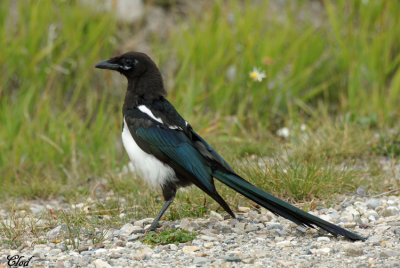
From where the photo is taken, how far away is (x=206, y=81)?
543 cm

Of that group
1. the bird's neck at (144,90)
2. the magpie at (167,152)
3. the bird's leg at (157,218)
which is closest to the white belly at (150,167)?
the magpie at (167,152)

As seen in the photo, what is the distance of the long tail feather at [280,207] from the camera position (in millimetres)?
2797

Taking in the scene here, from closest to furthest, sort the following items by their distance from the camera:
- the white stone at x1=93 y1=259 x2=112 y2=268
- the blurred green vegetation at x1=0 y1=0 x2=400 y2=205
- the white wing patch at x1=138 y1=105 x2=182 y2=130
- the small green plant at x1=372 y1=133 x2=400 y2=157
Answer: the white stone at x1=93 y1=259 x2=112 y2=268
the white wing patch at x1=138 y1=105 x2=182 y2=130
the small green plant at x1=372 y1=133 x2=400 y2=157
the blurred green vegetation at x1=0 y1=0 x2=400 y2=205

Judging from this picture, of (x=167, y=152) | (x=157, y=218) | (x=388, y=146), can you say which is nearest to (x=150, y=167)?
(x=167, y=152)

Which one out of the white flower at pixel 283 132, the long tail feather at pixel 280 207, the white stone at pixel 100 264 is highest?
the white flower at pixel 283 132

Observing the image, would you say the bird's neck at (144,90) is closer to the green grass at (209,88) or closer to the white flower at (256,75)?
the green grass at (209,88)

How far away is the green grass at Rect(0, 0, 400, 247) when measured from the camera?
4352 mm

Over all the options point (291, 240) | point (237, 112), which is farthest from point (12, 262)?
point (237, 112)

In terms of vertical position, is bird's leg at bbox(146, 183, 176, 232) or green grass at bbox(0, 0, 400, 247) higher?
green grass at bbox(0, 0, 400, 247)

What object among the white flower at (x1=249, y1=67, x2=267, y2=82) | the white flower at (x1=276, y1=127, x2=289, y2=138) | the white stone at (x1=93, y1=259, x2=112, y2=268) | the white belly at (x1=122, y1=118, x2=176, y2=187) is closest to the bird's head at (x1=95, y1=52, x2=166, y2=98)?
the white belly at (x1=122, y1=118, x2=176, y2=187)

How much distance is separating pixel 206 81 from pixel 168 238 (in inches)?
108

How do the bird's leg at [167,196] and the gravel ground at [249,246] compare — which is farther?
the bird's leg at [167,196]

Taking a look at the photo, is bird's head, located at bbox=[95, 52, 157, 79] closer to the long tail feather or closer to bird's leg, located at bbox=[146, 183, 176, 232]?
bird's leg, located at bbox=[146, 183, 176, 232]

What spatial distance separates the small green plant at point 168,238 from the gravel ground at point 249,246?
30mm
